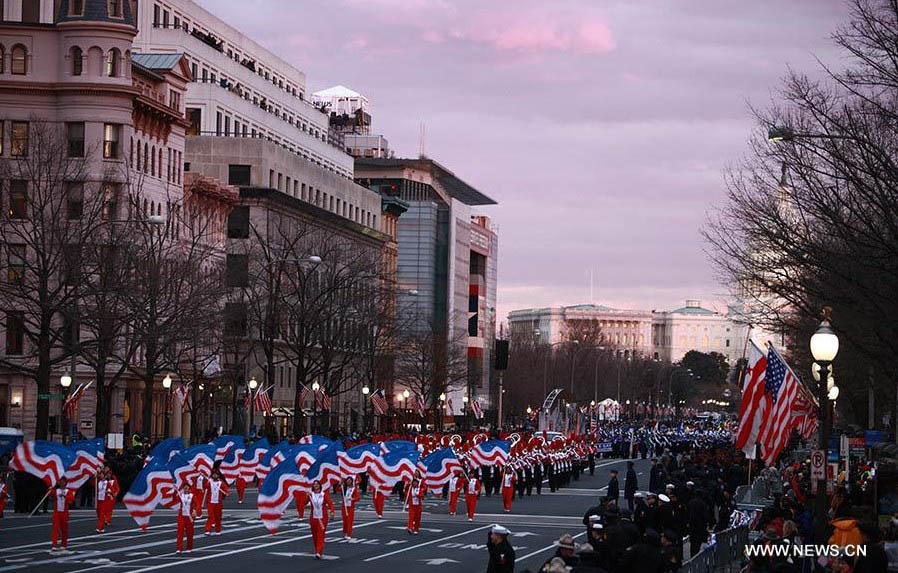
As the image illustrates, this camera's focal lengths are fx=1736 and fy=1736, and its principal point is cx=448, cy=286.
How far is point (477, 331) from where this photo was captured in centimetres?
17425

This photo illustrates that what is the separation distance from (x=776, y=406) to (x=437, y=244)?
130594mm

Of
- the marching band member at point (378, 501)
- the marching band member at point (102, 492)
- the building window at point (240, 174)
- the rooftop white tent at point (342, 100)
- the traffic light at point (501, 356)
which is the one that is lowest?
the marching band member at point (378, 501)

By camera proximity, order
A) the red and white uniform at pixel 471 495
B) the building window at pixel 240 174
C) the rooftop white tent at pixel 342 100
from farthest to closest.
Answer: the rooftop white tent at pixel 342 100 < the building window at pixel 240 174 < the red and white uniform at pixel 471 495

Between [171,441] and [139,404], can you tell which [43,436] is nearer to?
[171,441]

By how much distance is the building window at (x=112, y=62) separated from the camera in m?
74.7

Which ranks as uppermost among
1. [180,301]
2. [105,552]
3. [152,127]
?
[152,127]

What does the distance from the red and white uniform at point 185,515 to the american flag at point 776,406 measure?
11041 mm

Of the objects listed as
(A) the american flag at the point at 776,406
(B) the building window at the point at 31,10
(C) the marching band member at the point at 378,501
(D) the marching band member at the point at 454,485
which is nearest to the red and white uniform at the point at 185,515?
(C) the marching band member at the point at 378,501

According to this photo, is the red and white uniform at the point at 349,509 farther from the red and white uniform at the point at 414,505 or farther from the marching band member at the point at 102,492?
the marching band member at the point at 102,492

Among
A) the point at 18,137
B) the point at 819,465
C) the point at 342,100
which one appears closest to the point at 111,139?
the point at 18,137

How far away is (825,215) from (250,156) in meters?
68.9

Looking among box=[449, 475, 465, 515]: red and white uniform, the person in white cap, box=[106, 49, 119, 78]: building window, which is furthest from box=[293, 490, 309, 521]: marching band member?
box=[106, 49, 119, 78]: building window

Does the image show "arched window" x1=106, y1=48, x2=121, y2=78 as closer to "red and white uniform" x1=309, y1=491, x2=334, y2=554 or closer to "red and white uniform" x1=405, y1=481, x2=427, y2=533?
"red and white uniform" x1=405, y1=481, x2=427, y2=533

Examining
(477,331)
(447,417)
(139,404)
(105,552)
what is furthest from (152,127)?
(477,331)
